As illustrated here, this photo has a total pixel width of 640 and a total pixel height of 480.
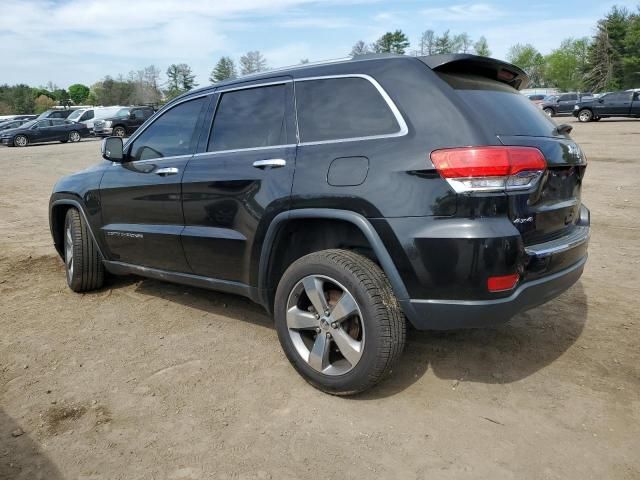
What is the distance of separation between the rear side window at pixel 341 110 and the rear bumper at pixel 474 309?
91 centimetres

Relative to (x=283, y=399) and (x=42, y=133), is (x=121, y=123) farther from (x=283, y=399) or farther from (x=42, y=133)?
(x=283, y=399)

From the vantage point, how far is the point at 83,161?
1711cm

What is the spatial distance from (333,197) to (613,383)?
191 centimetres

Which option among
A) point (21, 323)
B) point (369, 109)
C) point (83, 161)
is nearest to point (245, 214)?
point (369, 109)

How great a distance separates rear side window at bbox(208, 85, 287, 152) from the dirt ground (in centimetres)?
137

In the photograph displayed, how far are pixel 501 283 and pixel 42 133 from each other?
29081mm

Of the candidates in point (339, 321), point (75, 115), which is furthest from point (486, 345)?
point (75, 115)

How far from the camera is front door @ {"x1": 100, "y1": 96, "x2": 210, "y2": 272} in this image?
12.7ft

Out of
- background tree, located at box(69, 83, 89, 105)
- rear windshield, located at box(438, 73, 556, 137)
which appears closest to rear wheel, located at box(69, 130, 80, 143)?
rear windshield, located at box(438, 73, 556, 137)

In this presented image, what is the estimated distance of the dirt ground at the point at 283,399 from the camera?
8.05 ft

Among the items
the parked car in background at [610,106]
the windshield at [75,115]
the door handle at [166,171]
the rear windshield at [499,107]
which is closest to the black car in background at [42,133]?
the windshield at [75,115]

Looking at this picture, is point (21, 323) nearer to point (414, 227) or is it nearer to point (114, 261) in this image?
point (114, 261)

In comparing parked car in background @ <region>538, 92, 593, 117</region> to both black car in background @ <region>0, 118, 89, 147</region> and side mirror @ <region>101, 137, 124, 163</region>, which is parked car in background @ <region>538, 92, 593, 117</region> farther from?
side mirror @ <region>101, 137, 124, 163</region>

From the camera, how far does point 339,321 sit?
289 centimetres
